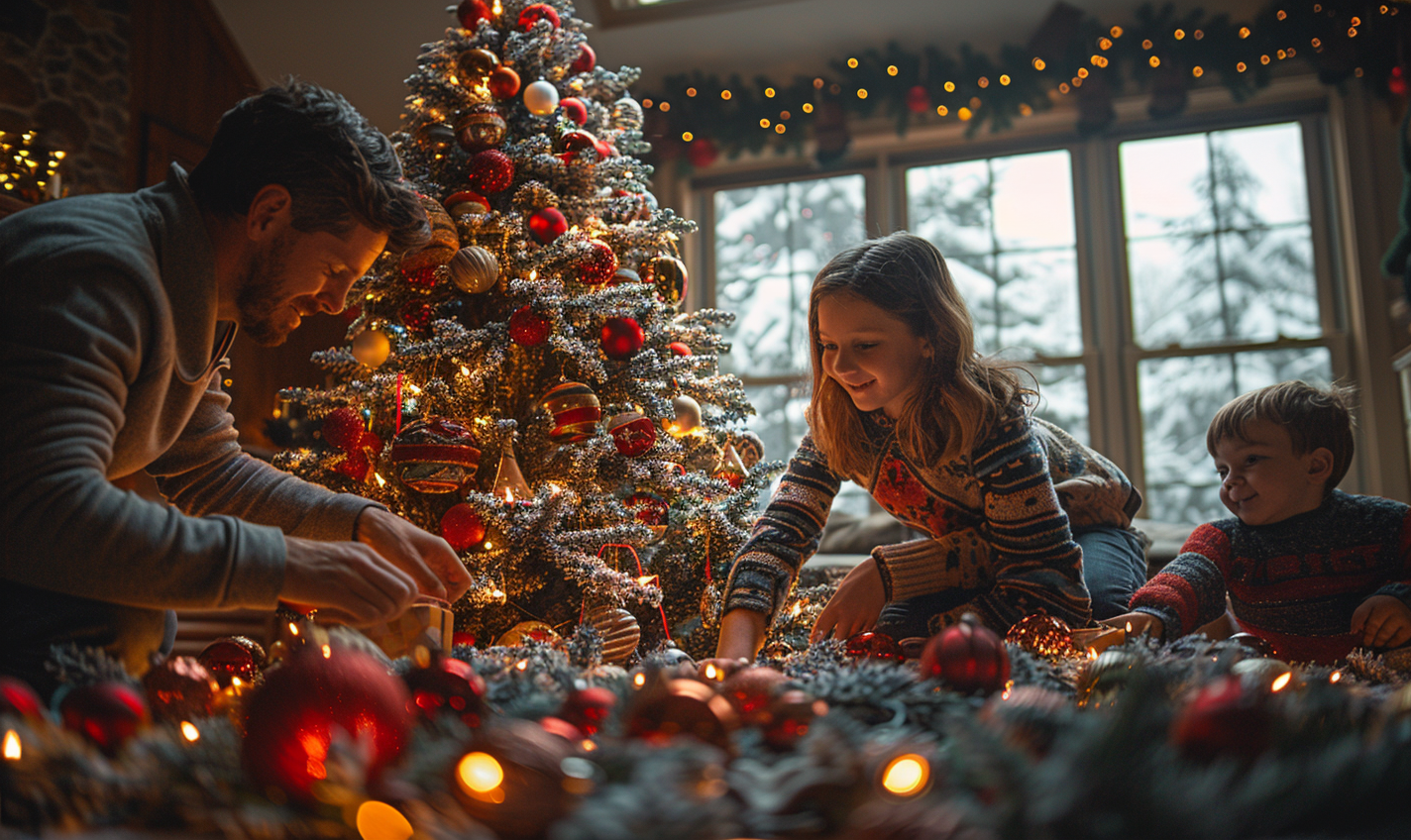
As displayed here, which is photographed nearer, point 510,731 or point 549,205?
point 510,731

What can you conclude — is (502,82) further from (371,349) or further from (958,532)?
(958,532)

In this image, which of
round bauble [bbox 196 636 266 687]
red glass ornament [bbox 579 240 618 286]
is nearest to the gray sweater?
round bauble [bbox 196 636 266 687]

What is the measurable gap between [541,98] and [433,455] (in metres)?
0.89

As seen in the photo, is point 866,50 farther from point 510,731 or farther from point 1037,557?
point 510,731

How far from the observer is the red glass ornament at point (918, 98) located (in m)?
3.71

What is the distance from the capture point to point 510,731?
0.43 m

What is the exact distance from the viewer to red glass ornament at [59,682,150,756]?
537 millimetres

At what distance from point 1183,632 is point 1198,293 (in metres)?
2.84

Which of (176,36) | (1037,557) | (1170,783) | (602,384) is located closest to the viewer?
(1170,783)

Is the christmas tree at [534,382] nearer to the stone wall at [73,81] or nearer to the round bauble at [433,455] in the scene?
the round bauble at [433,455]

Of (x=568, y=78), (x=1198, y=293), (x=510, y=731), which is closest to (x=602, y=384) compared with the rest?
(x=568, y=78)

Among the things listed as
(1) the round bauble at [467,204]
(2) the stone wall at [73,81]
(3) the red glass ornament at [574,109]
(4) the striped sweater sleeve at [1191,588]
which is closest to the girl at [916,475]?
(4) the striped sweater sleeve at [1191,588]

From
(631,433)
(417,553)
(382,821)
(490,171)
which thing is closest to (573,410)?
(631,433)

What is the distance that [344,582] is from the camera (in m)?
0.75
